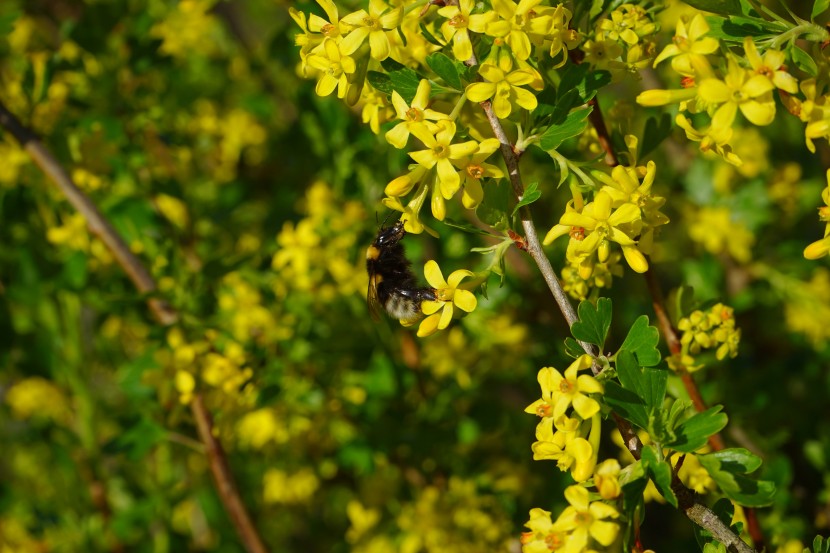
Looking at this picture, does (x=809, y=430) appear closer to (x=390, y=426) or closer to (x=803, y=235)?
(x=803, y=235)

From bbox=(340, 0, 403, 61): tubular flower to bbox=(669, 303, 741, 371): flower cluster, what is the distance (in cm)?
71

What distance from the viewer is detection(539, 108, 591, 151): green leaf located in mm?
1142

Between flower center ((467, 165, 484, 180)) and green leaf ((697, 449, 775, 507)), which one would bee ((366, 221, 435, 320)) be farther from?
green leaf ((697, 449, 775, 507))

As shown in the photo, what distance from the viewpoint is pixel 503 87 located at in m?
1.11

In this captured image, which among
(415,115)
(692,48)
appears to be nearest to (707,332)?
(692,48)

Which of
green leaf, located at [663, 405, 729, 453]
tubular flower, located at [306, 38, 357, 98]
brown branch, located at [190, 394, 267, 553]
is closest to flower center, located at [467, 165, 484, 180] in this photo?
tubular flower, located at [306, 38, 357, 98]

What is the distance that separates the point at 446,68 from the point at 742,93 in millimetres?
380

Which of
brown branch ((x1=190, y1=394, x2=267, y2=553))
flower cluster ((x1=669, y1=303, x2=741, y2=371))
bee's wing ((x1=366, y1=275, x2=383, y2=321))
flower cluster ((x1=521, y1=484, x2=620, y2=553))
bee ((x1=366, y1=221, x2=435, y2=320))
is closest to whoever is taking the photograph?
flower cluster ((x1=521, y1=484, x2=620, y2=553))

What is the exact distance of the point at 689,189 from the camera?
2961 millimetres

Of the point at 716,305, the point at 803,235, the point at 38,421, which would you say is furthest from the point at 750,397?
the point at 38,421

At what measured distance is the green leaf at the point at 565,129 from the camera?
1.14 meters

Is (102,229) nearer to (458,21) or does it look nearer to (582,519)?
(458,21)

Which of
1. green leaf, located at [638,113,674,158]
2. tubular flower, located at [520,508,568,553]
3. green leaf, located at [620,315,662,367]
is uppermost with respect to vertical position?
green leaf, located at [638,113,674,158]

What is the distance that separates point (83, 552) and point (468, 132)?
7.08 ft
